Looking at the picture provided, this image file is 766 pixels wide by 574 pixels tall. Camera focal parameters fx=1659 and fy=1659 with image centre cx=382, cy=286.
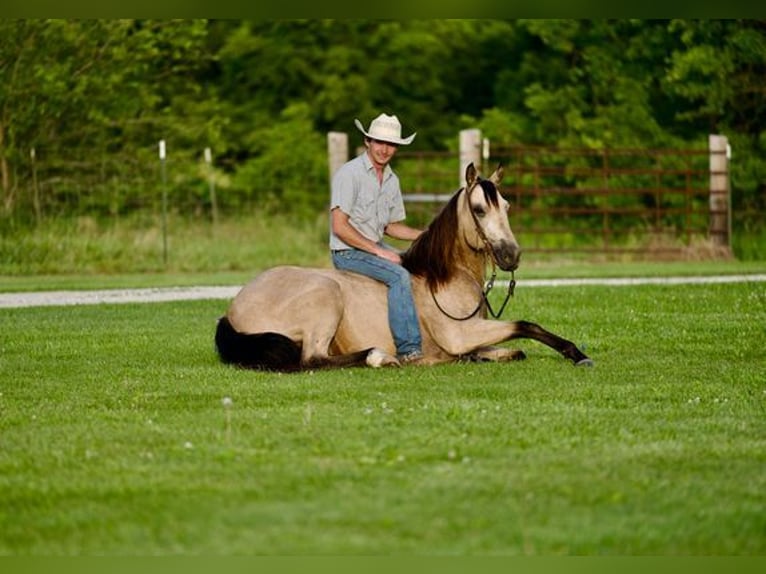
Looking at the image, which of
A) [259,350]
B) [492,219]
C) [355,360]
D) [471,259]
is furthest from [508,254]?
[259,350]

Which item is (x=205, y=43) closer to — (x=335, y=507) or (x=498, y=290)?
(x=498, y=290)

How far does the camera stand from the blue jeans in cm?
1253

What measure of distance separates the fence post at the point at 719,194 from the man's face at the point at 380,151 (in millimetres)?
19652

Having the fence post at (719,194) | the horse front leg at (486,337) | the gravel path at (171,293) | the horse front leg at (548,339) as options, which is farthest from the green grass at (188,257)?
the horse front leg at (548,339)

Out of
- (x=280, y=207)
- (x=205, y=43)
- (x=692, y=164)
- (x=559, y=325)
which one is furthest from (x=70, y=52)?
(x=559, y=325)

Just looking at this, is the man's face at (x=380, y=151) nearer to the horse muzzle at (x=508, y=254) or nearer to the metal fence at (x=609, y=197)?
the horse muzzle at (x=508, y=254)

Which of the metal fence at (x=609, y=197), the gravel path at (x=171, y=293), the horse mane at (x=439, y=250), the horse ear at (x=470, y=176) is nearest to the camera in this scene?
the horse ear at (x=470, y=176)

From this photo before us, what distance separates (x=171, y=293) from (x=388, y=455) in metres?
13.8

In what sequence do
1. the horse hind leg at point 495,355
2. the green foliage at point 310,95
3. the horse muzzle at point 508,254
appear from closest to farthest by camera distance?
the horse muzzle at point 508,254 < the horse hind leg at point 495,355 < the green foliage at point 310,95

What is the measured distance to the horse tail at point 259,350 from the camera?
12.2 metres

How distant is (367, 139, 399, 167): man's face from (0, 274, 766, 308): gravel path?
26.8 feet

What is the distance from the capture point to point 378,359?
487 inches

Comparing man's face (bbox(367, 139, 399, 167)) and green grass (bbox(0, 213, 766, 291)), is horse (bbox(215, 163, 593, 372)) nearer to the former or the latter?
man's face (bbox(367, 139, 399, 167))

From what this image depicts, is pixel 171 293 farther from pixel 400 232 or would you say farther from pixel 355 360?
pixel 355 360
